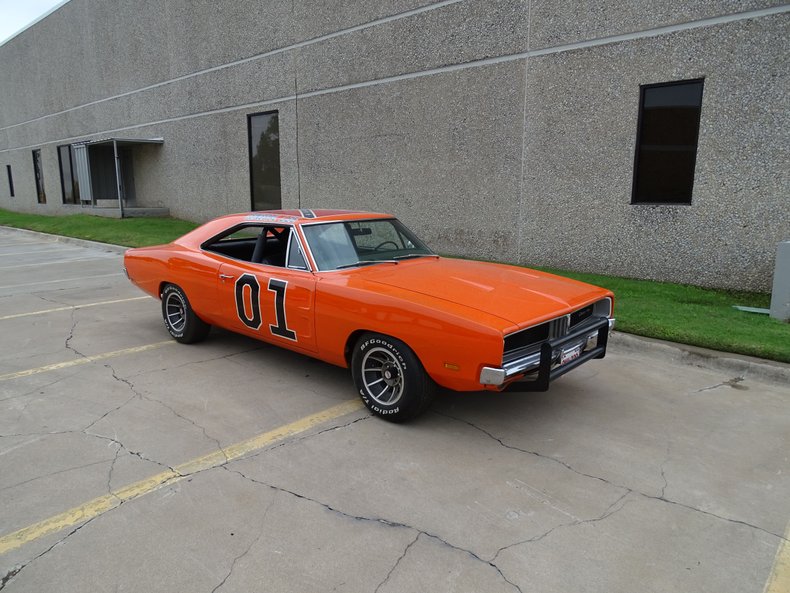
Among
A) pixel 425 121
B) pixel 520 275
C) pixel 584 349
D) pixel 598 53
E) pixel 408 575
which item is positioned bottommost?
pixel 408 575

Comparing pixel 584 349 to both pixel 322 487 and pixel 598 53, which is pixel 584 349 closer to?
pixel 322 487


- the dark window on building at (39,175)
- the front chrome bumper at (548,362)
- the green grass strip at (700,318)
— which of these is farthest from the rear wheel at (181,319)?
the dark window on building at (39,175)

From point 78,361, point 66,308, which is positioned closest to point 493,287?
point 78,361

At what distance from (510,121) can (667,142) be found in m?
2.70

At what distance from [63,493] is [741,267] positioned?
8216 mm

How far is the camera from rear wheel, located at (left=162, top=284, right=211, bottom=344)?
18.6 feet

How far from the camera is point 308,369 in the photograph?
16.8 ft

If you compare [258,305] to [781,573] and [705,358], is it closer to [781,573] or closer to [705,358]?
[781,573]

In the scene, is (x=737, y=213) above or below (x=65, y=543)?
above

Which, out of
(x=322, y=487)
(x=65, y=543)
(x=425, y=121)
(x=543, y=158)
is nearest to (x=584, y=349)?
(x=322, y=487)

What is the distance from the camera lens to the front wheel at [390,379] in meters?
3.73

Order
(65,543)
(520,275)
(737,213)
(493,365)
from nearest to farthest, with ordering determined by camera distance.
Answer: (65,543) → (493,365) → (520,275) → (737,213)

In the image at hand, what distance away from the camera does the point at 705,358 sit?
5.19 m

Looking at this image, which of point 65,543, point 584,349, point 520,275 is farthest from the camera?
point 520,275
